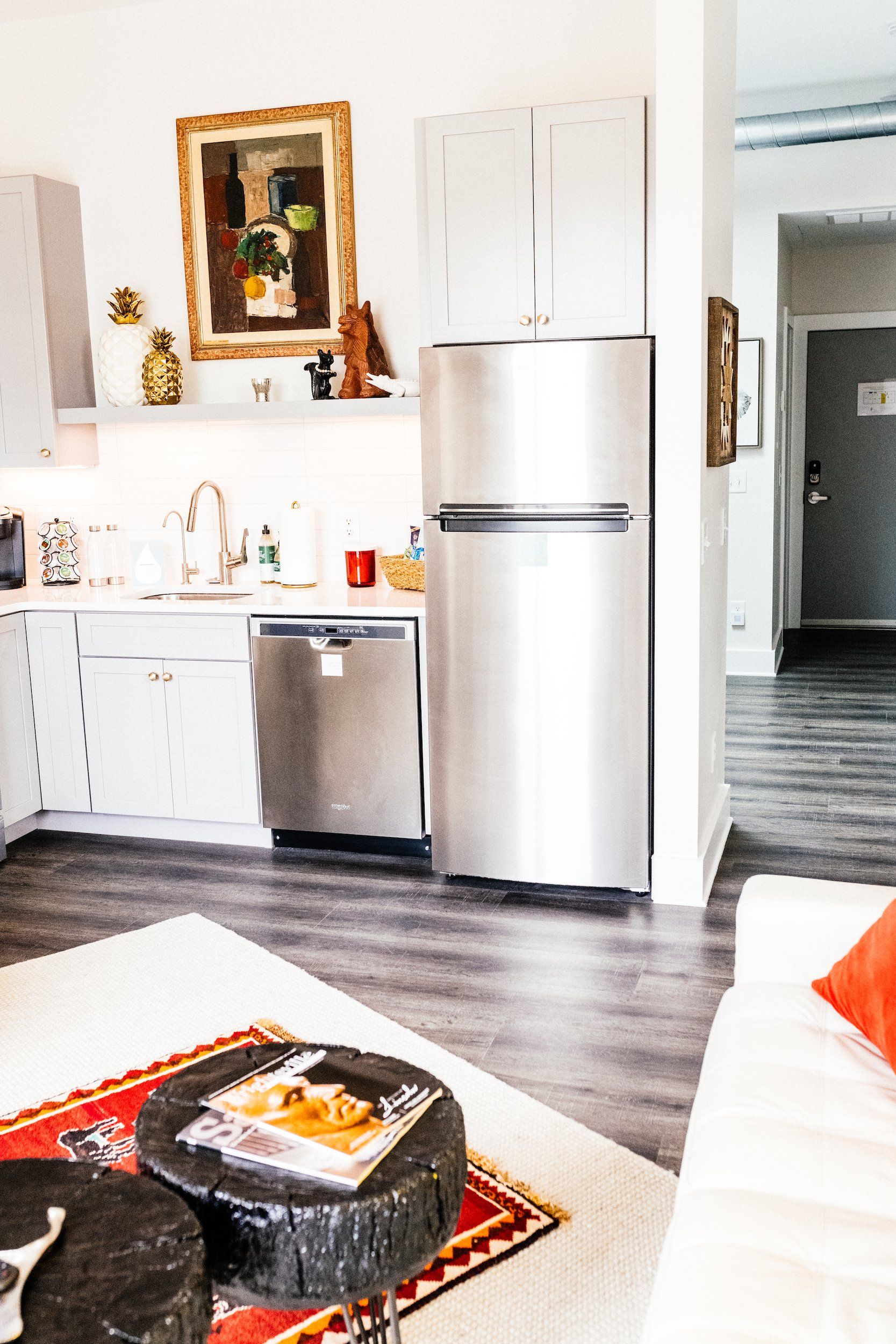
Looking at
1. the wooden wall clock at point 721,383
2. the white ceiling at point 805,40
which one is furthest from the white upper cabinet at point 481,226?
the white ceiling at point 805,40

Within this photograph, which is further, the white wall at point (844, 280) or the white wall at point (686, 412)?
the white wall at point (844, 280)

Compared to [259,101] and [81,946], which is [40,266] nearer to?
[259,101]

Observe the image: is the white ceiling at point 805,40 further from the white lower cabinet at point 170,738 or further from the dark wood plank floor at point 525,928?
the dark wood plank floor at point 525,928

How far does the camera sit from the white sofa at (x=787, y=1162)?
129cm

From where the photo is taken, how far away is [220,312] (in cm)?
462

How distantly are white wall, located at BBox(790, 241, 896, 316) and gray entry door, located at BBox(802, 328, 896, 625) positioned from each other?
0.57 ft

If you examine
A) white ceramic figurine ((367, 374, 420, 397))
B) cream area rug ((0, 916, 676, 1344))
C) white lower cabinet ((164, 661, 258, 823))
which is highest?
white ceramic figurine ((367, 374, 420, 397))

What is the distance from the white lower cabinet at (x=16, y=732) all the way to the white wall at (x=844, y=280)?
6.04 m

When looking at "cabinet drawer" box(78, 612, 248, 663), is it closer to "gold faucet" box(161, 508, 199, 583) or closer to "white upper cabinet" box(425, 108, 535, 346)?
"gold faucet" box(161, 508, 199, 583)

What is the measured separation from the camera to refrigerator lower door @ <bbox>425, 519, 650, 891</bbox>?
3584 millimetres

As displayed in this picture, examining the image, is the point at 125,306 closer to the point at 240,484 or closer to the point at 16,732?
the point at 240,484

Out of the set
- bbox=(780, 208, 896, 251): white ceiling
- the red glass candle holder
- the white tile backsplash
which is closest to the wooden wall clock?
the white tile backsplash

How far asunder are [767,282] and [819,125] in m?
1.18

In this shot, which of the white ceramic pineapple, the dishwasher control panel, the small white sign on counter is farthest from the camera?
the small white sign on counter
